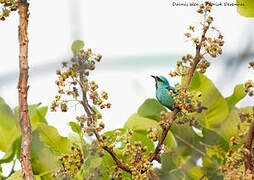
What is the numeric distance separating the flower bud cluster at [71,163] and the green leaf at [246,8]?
1.15 feet

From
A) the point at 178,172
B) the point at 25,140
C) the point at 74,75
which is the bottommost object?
the point at 178,172

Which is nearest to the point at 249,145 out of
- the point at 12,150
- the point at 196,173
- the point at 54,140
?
the point at 196,173

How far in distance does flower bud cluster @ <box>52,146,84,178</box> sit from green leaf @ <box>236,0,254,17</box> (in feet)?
1.15

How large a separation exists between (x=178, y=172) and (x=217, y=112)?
0.14 metres

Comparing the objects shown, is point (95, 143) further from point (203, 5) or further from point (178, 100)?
point (203, 5)

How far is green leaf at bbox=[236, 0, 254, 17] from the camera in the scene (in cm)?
59

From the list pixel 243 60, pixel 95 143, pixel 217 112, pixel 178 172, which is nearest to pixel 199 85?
pixel 217 112

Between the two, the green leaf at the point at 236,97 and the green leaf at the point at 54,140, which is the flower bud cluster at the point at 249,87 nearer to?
the green leaf at the point at 236,97

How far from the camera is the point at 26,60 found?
536 millimetres

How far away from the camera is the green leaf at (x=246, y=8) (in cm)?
59

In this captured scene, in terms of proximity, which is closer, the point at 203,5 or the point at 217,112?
the point at 203,5

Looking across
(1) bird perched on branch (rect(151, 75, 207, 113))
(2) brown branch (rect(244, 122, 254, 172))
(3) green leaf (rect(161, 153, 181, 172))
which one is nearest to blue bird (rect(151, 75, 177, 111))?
(1) bird perched on branch (rect(151, 75, 207, 113))

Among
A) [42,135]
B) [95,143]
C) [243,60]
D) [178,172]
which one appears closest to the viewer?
[243,60]

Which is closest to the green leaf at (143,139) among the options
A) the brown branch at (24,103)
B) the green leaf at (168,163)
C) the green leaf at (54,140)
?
the green leaf at (168,163)
